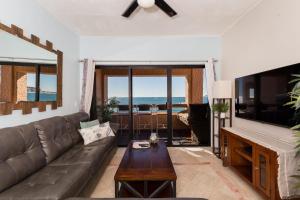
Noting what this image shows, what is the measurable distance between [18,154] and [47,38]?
6.64 feet

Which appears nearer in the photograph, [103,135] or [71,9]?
[71,9]

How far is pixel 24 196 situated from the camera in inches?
61.4

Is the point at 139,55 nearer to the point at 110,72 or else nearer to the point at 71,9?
the point at 110,72

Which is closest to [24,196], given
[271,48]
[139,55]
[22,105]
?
[22,105]

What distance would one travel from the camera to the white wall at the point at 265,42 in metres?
2.32

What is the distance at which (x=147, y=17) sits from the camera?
3.53 m

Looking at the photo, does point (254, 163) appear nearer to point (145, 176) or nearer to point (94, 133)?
point (145, 176)

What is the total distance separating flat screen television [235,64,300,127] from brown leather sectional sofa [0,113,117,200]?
2284mm

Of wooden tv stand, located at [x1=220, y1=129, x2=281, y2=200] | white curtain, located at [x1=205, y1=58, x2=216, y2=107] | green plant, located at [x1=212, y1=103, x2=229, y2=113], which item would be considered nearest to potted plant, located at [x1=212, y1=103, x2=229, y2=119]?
green plant, located at [x1=212, y1=103, x2=229, y2=113]

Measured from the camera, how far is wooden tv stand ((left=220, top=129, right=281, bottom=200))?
2021 millimetres

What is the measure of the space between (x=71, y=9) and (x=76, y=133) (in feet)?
6.74

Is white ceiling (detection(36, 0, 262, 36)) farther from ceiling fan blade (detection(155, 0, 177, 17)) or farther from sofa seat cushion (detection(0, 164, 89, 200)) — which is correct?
sofa seat cushion (detection(0, 164, 89, 200))

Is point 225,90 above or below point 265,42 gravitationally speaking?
below

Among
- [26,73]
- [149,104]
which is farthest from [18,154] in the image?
[149,104]
